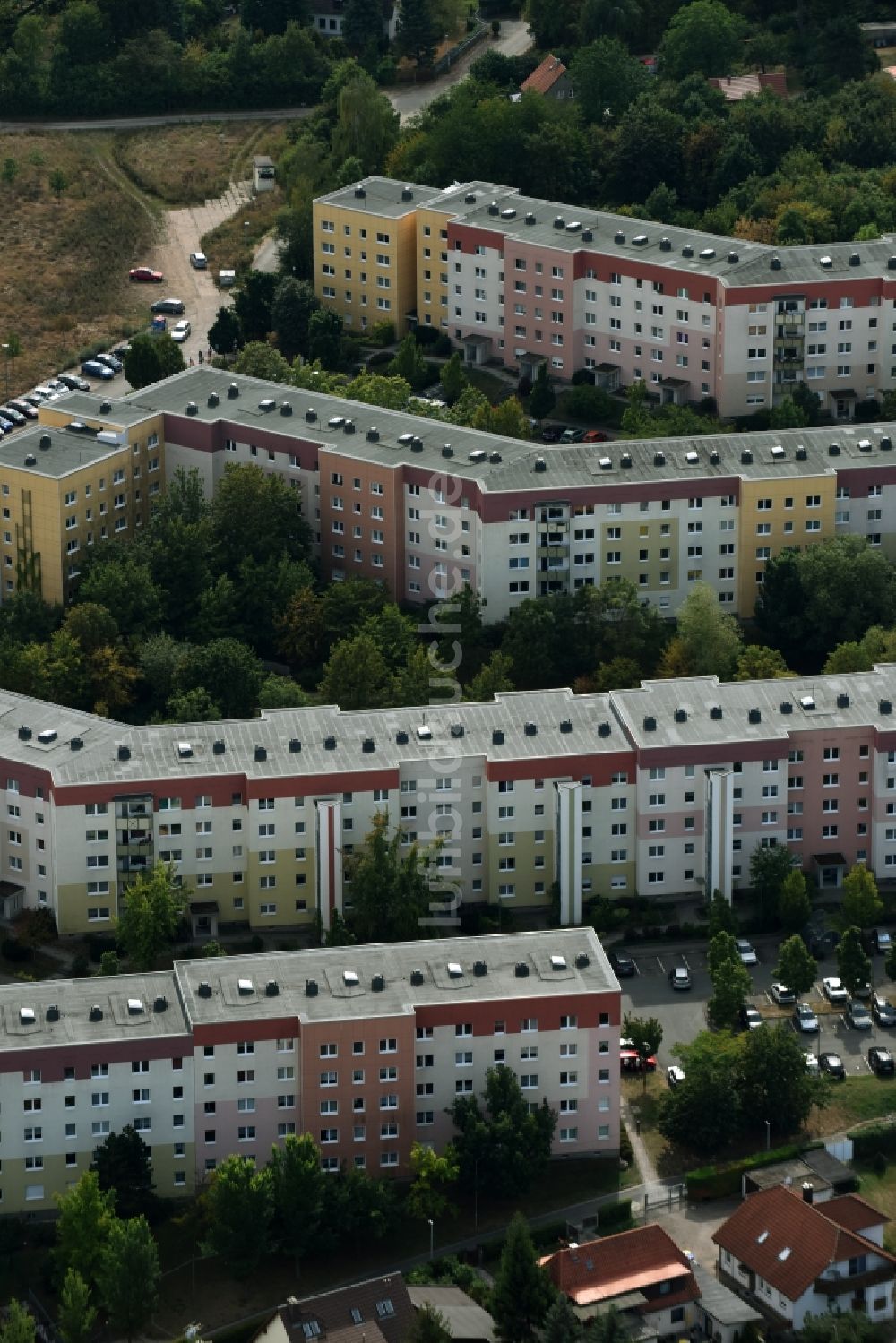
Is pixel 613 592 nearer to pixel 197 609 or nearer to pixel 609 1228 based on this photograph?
pixel 197 609

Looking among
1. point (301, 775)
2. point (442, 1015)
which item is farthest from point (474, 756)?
point (442, 1015)

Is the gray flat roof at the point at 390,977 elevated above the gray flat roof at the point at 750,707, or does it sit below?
below

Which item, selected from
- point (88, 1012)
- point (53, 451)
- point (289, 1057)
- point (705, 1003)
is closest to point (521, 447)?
point (53, 451)

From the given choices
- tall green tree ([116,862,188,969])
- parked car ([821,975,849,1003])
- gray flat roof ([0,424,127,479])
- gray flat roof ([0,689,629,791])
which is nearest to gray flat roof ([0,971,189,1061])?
tall green tree ([116,862,188,969])

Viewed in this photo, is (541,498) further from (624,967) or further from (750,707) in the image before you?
(624,967)

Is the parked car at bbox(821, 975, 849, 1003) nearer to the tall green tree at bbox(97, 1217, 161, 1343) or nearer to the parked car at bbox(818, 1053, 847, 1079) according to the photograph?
the parked car at bbox(818, 1053, 847, 1079)

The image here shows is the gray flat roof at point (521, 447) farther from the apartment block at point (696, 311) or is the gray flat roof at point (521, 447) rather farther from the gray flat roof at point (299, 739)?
the gray flat roof at point (299, 739)

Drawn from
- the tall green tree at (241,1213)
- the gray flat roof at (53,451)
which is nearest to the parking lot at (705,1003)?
the tall green tree at (241,1213)
